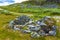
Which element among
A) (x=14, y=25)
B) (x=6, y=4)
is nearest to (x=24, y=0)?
(x=6, y=4)

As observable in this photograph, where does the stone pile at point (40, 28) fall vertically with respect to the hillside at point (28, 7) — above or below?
above

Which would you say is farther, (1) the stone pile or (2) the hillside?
(2) the hillside

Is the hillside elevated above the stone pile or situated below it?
below

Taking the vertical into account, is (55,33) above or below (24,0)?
above

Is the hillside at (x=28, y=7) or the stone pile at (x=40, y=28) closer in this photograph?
the stone pile at (x=40, y=28)

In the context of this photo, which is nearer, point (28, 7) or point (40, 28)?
point (40, 28)

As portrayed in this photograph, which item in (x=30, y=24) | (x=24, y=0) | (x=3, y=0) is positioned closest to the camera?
(x=30, y=24)

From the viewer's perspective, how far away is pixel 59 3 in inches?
3179

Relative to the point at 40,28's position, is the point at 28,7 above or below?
below

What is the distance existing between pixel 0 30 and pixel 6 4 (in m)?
52.3

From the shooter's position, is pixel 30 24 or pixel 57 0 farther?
pixel 57 0

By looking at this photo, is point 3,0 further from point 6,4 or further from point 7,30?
point 7,30

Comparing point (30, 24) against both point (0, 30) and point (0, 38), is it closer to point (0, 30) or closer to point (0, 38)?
point (0, 30)

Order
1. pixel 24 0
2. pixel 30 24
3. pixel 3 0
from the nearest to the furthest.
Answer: pixel 30 24, pixel 3 0, pixel 24 0
